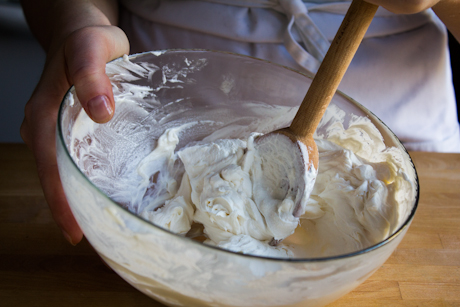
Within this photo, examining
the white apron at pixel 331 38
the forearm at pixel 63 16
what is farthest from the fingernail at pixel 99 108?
the white apron at pixel 331 38

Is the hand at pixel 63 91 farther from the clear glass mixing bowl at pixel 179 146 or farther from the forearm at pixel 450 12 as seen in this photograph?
the forearm at pixel 450 12

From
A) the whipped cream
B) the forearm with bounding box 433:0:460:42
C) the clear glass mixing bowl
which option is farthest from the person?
the whipped cream

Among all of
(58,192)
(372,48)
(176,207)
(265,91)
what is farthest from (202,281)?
(372,48)

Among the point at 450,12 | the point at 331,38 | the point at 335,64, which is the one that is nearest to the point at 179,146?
the point at 335,64

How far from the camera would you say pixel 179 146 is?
0.82 meters

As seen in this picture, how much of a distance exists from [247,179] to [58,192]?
335 millimetres

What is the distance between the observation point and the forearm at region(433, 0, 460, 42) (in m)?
0.83

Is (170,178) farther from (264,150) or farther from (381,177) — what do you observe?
(381,177)

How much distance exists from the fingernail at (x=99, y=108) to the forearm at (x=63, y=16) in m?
0.29

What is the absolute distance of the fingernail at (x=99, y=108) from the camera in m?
0.55

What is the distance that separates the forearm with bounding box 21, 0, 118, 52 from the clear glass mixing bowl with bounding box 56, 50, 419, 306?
0.19 meters

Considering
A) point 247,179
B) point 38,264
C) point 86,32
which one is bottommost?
point 38,264

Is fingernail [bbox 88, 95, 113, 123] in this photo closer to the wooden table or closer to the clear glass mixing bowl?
the clear glass mixing bowl

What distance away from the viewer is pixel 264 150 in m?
0.68
